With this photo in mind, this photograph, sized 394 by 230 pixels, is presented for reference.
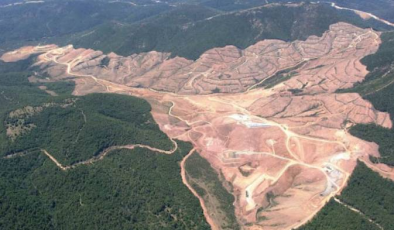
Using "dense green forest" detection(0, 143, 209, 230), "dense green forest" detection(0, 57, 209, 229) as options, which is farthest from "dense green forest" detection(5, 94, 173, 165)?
"dense green forest" detection(0, 143, 209, 230)

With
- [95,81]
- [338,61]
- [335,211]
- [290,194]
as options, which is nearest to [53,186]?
[290,194]

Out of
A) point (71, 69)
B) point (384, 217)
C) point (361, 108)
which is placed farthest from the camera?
point (71, 69)

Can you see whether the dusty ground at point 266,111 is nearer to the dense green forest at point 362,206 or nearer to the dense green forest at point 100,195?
the dense green forest at point 362,206

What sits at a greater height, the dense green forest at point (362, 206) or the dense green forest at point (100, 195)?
the dense green forest at point (362, 206)

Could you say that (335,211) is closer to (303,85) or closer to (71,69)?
(303,85)

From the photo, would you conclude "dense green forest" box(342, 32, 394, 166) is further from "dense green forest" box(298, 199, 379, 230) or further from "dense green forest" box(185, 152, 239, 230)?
"dense green forest" box(185, 152, 239, 230)

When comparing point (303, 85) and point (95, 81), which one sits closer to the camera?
point (303, 85)

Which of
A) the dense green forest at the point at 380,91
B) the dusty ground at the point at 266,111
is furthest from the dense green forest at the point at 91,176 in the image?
the dense green forest at the point at 380,91
